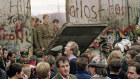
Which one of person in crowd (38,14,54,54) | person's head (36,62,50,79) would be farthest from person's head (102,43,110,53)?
person's head (36,62,50,79)

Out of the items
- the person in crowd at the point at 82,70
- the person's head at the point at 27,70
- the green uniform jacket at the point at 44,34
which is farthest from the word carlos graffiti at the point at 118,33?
the person's head at the point at 27,70

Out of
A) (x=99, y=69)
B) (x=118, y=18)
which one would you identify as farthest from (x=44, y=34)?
(x=99, y=69)

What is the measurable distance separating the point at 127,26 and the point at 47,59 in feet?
32.4

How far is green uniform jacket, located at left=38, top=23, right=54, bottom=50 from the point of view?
13.1 metres

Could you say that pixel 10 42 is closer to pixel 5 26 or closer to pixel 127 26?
pixel 5 26

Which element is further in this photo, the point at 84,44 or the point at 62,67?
the point at 84,44

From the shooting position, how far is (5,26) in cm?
1318

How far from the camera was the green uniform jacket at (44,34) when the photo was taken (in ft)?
43.0

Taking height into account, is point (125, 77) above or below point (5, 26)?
below

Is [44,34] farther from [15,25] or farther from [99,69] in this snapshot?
[99,69]

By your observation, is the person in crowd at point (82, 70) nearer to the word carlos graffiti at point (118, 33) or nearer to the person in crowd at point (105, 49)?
the person in crowd at point (105, 49)

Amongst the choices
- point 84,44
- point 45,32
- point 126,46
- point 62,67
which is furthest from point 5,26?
point 62,67

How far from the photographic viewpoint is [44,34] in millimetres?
13266

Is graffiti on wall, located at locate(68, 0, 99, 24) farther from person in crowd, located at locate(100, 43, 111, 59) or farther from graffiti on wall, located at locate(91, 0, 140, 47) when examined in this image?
person in crowd, located at locate(100, 43, 111, 59)
